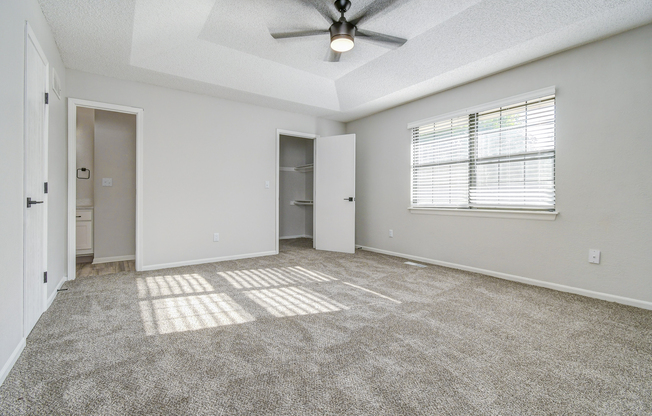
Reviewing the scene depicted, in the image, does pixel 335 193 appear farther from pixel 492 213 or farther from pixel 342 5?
pixel 342 5

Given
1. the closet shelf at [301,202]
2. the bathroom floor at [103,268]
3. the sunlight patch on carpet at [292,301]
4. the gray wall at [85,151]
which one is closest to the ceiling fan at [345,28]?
the sunlight patch on carpet at [292,301]

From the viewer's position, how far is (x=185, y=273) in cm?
357

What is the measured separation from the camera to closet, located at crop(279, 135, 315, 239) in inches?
271

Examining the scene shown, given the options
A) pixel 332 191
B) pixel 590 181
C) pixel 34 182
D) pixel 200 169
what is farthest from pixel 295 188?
pixel 590 181

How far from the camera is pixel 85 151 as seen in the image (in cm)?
431

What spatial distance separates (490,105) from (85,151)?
5519 millimetres

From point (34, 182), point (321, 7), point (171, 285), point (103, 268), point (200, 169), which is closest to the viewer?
point (34, 182)

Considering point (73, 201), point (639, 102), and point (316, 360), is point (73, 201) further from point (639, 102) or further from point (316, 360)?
point (639, 102)

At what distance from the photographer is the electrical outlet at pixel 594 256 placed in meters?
2.72

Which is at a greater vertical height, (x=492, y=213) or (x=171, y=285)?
(x=492, y=213)

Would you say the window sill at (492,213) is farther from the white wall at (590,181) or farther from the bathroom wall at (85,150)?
the bathroom wall at (85,150)

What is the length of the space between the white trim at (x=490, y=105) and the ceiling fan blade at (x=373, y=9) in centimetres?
170

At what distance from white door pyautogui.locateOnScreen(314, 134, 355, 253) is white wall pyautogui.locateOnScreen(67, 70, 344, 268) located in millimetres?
850

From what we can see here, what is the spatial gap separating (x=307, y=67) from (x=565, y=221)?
3389 mm
